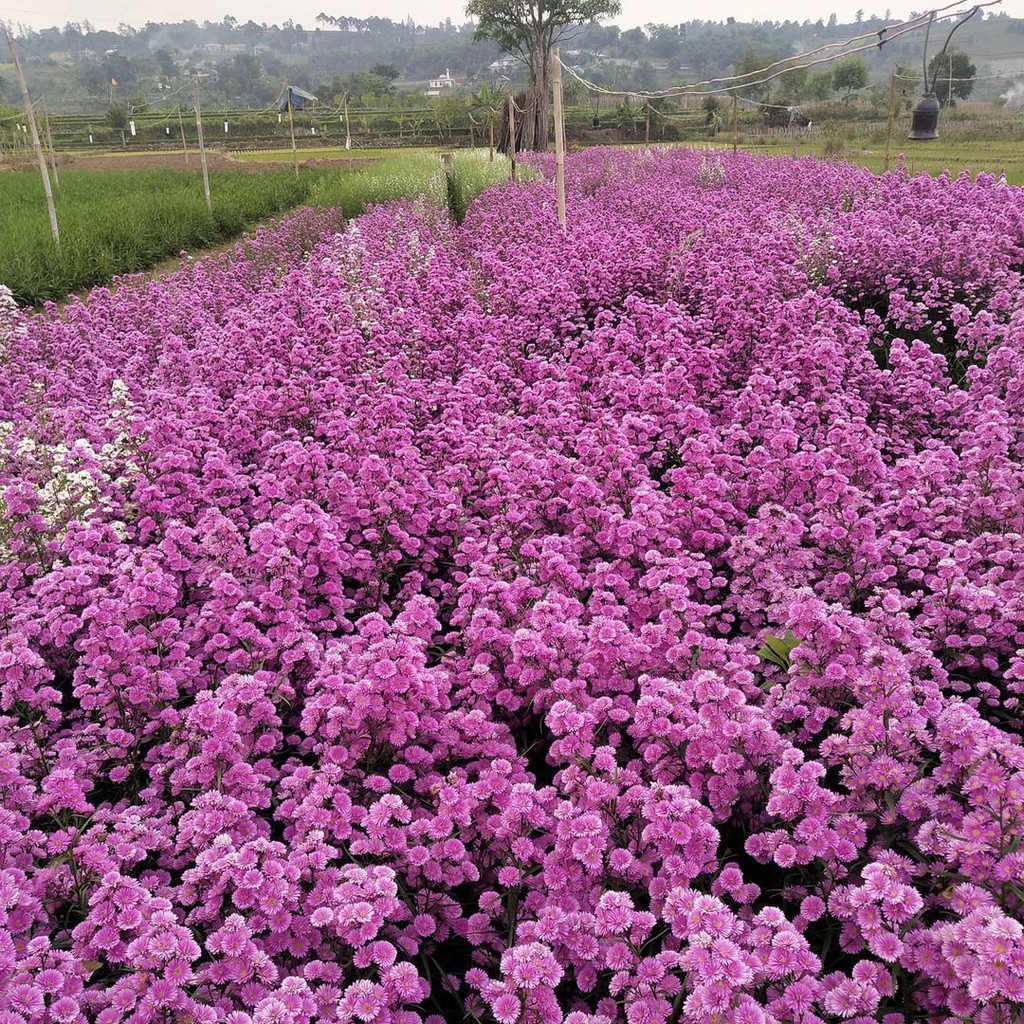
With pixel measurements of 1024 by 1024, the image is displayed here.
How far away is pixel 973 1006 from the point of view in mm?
1763

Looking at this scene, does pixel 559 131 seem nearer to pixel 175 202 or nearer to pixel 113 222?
pixel 113 222

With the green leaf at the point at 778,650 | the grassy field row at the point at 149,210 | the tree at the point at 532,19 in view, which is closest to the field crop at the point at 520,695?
the green leaf at the point at 778,650

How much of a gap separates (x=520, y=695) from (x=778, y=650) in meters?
1.10

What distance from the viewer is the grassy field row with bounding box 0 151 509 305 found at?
12914mm

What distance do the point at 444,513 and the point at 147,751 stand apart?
191 centimetres

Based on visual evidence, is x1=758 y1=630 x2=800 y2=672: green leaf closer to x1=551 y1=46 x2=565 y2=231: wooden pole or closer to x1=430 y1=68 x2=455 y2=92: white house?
x1=551 y1=46 x2=565 y2=231: wooden pole

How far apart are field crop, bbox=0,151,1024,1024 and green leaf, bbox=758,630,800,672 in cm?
2

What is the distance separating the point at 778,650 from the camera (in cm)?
331

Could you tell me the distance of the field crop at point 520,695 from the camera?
6.41 feet

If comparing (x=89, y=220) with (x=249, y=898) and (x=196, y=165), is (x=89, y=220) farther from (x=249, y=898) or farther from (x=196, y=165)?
(x=196, y=165)

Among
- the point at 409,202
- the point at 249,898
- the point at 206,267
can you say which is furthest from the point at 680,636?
the point at 409,202

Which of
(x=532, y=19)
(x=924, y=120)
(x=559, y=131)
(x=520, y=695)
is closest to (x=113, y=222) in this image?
(x=559, y=131)

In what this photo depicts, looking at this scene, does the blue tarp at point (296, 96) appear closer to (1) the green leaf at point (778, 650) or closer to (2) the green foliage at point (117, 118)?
(2) the green foliage at point (117, 118)

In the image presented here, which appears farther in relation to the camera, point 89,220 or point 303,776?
point 89,220
